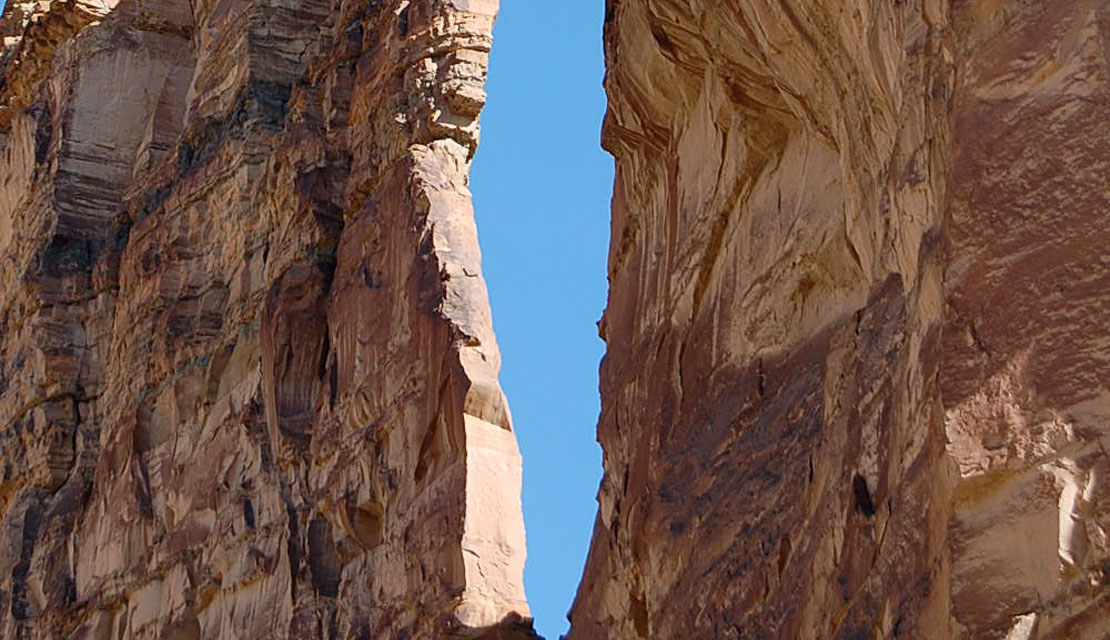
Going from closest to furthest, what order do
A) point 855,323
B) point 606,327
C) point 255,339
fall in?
point 855,323
point 606,327
point 255,339

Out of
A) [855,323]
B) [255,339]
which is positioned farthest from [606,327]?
[255,339]

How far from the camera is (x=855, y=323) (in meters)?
9.01

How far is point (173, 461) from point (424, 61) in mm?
3802

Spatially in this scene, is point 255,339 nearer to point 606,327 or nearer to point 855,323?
point 606,327

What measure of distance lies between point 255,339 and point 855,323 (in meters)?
8.68

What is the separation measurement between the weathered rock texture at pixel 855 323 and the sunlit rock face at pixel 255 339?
2224mm

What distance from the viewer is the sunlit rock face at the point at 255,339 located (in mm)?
14266

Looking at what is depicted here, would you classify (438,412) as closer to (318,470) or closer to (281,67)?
(318,470)

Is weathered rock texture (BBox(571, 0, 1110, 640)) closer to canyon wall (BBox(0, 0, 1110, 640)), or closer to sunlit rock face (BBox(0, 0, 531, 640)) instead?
canyon wall (BBox(0, 0, 1110, 640))

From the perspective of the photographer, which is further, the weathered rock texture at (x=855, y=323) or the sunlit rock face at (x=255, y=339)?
the sunlit rock face at (x=255, y=339)

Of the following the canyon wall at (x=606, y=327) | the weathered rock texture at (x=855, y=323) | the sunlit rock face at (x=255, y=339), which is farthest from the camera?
the sunlit rock face at (x=255, y=339)

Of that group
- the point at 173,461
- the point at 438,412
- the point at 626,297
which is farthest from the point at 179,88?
the point at 626,297

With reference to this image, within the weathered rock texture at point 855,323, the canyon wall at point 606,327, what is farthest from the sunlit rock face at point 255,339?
the weathered rock texture at point 855,323

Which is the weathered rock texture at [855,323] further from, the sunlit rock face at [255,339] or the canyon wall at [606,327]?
the sunlit rock face at [255,339]
